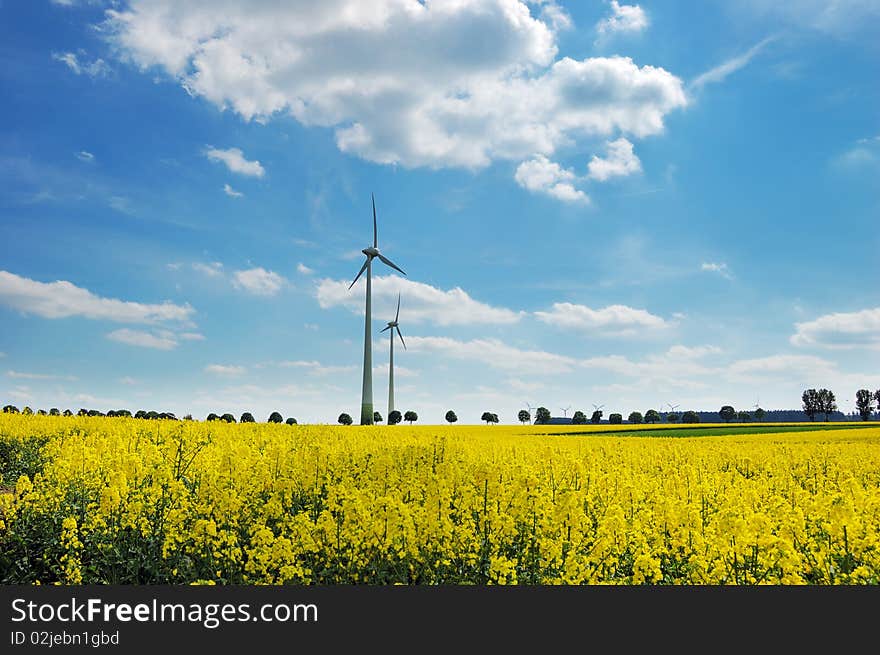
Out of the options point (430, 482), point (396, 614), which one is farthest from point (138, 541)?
point (396, 614)

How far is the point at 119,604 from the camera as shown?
6.59m

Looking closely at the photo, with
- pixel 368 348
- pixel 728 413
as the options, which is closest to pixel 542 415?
pixel 728 413

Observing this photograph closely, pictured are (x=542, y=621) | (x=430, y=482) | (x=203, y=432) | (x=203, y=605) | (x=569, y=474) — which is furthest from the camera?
(x=203, y=432)

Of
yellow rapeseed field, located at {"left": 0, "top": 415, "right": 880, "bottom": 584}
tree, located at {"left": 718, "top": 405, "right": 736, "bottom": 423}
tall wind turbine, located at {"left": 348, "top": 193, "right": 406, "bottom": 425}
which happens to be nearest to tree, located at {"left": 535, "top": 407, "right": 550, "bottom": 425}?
tree, located at {"left": 718, "top": 405, "right": 736, "bottom": 423}

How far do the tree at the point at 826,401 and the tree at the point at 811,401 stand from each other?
0.78 m

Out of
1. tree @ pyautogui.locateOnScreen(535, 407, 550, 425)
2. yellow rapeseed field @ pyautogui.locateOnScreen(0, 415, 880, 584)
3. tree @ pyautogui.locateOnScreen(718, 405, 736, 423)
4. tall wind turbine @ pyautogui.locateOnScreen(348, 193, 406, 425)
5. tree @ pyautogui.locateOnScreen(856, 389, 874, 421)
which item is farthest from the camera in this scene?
tree @ pyautogui.locateOnScreen(856, 389, 874, 421)

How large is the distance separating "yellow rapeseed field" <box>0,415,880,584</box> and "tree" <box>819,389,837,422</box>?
147 m

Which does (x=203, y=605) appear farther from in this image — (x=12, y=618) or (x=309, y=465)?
(x=309, y=465)

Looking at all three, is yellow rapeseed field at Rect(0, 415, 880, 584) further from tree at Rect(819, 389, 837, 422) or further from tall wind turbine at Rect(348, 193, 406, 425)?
tree at Rect(819, 389, 837, 422)

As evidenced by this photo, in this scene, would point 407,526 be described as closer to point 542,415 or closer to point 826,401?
point 542,415

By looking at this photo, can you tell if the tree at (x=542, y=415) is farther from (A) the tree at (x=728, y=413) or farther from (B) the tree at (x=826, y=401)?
(B) the tree at (x=826, y=401)

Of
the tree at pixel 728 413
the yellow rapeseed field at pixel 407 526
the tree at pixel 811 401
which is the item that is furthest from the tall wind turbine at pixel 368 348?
the tree at pixel 811 401

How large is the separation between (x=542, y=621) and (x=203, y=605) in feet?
11.1

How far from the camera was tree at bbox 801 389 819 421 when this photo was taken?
464 ft
